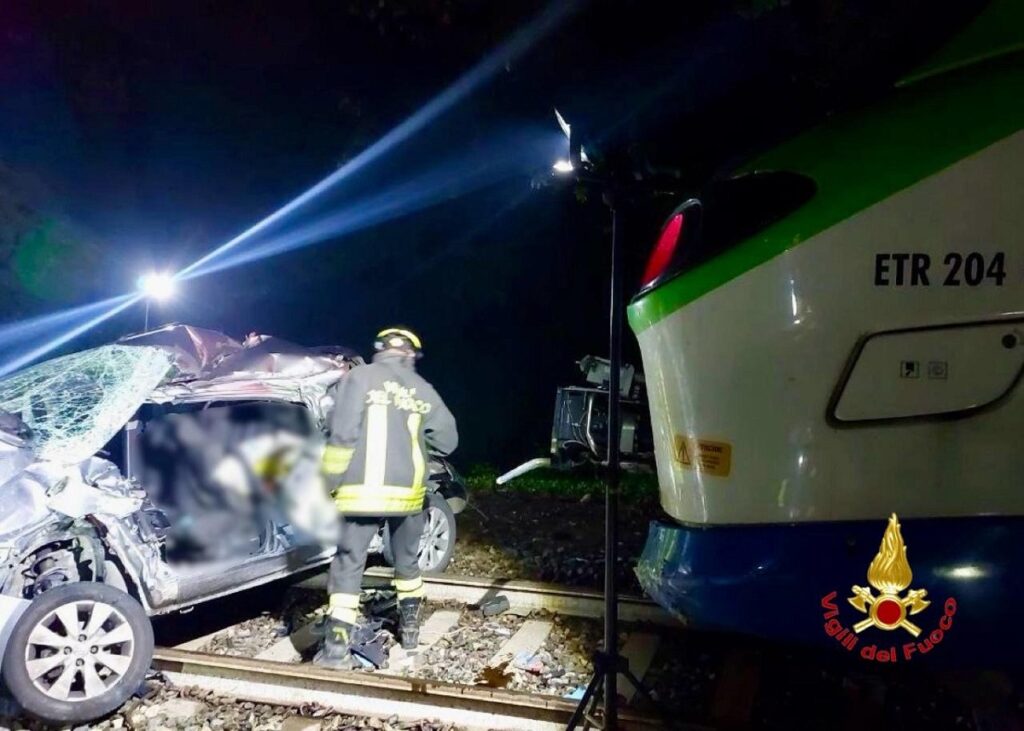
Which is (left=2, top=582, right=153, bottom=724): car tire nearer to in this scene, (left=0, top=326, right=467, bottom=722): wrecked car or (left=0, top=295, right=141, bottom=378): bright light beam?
(left=0, top=326, right=467, bottom=722): wrecked car

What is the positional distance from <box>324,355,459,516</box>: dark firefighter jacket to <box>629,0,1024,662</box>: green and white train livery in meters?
2.33

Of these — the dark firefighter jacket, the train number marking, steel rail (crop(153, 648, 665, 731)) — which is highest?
the train number marking

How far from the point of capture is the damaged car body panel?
13.5 feet

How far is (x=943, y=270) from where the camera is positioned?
2162mm

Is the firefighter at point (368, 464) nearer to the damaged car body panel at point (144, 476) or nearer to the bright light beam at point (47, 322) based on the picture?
the damaged car body panel at point (144, 476)

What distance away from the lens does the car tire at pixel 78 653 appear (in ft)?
12.4

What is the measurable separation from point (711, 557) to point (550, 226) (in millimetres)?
9931

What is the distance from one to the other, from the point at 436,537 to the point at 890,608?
4110 mm

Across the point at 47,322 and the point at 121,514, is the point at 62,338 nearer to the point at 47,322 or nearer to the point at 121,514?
the point at 47,322

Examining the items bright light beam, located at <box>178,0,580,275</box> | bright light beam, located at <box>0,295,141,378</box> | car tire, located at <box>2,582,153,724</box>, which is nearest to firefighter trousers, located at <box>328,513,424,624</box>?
car tire, located at <box>2,582,153,724</box>

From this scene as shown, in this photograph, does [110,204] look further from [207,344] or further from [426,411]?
[426,411]

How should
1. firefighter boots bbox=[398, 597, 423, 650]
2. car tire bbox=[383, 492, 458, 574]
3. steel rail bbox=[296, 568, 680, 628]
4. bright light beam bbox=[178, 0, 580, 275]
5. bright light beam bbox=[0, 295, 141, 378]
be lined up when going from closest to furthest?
firefighter boots bbox=[398, 597, 423, 650] → steel rail bbox=[296, 568, 680, 628] → car tire bbox=[383, 492, 458, 574] → bright light beam bbox=[178, 0, 580, 275] → bright light beam bbox=[0, 295, 141, 378]

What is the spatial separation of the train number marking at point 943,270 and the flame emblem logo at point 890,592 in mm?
640

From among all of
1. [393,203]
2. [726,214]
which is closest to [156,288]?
[393,203]
